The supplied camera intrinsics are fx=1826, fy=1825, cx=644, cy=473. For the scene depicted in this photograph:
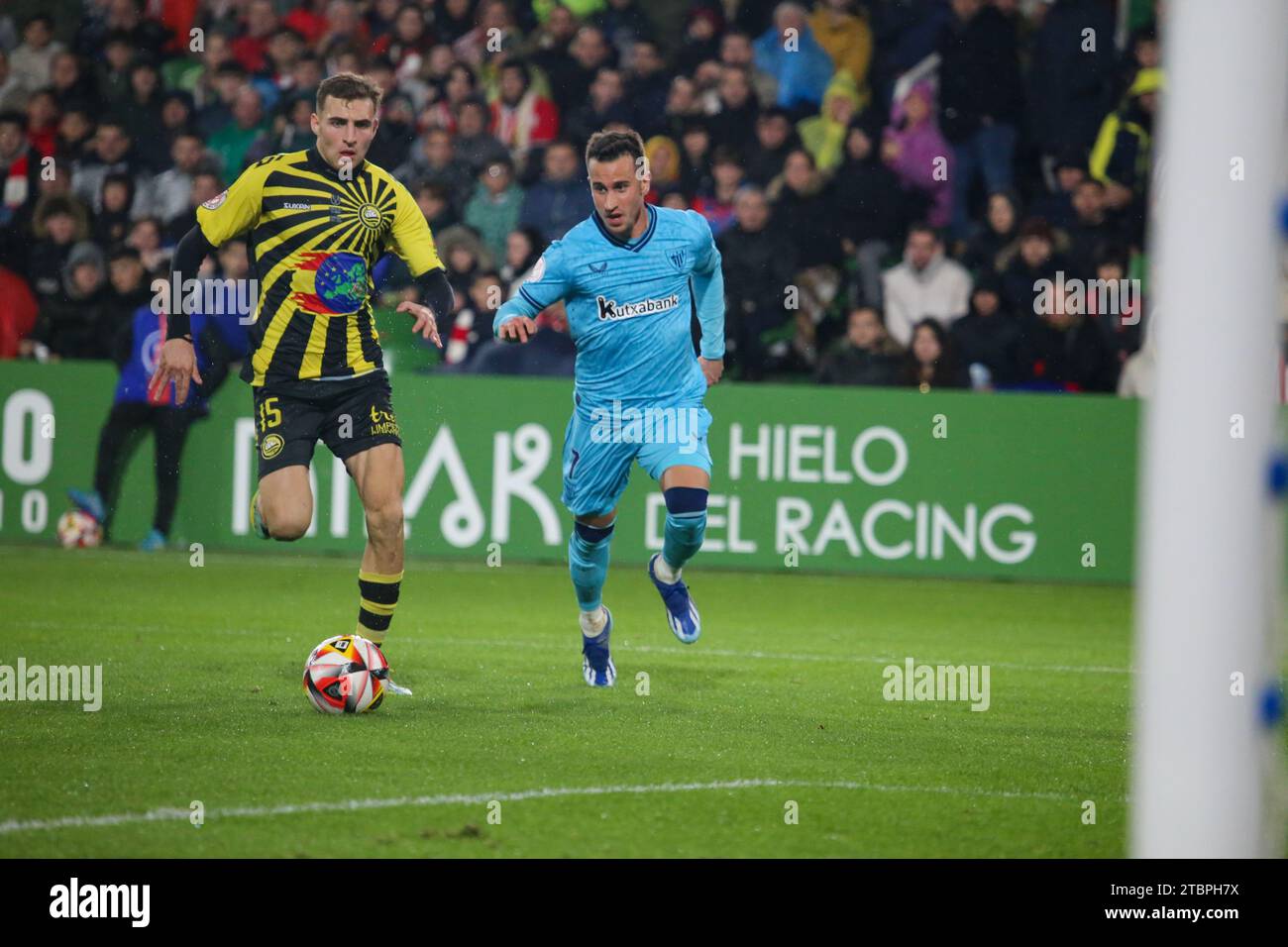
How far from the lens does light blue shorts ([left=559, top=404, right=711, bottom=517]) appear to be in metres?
8.34

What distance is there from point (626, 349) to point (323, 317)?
1.45 m

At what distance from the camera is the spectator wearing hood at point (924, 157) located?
1498cm

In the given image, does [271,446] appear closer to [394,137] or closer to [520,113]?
[394,137]

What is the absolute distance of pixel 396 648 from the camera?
9.29 meters

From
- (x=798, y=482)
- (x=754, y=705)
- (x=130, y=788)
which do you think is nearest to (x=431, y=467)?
(x=798, y=482)

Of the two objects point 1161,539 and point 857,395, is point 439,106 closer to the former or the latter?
point 857,395

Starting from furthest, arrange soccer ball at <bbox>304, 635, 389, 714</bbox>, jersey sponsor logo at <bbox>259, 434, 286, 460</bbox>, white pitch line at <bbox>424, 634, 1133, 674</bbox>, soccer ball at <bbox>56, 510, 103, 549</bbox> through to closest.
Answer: soccer ball at <bbox>56, 510, 103, 549</bbox>, white pitch line at <bbox>424, 634, 1133, 674</bbox>, jersey sponsor logo at <bbox>259, 434, 286, 460</bbox>, soccer ball at <bbox>304, 635, 389, 714</bbox>

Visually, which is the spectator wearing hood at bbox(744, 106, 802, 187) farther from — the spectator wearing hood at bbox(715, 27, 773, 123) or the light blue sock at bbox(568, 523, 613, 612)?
the light blue sock at bbox(568, 523, 613, 612)

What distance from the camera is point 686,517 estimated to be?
26.9 feet

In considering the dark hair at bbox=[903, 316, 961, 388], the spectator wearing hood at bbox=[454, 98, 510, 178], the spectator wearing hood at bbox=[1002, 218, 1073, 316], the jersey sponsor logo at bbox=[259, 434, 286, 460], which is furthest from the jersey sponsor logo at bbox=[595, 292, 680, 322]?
the spectator wearing hood at bbox=[454, 98, 510, 178]

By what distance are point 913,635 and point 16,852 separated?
6565 mm

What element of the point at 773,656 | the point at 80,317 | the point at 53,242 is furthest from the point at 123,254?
the point at 773,656

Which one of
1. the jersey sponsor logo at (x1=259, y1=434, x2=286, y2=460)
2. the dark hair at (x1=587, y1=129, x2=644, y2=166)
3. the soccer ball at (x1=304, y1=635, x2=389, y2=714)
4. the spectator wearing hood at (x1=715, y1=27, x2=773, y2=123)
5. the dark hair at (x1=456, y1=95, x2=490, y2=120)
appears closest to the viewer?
the soccer ball at (x1=304, y1=635, x2=389, y2=714)

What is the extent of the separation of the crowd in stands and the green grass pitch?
2828 millimetres
